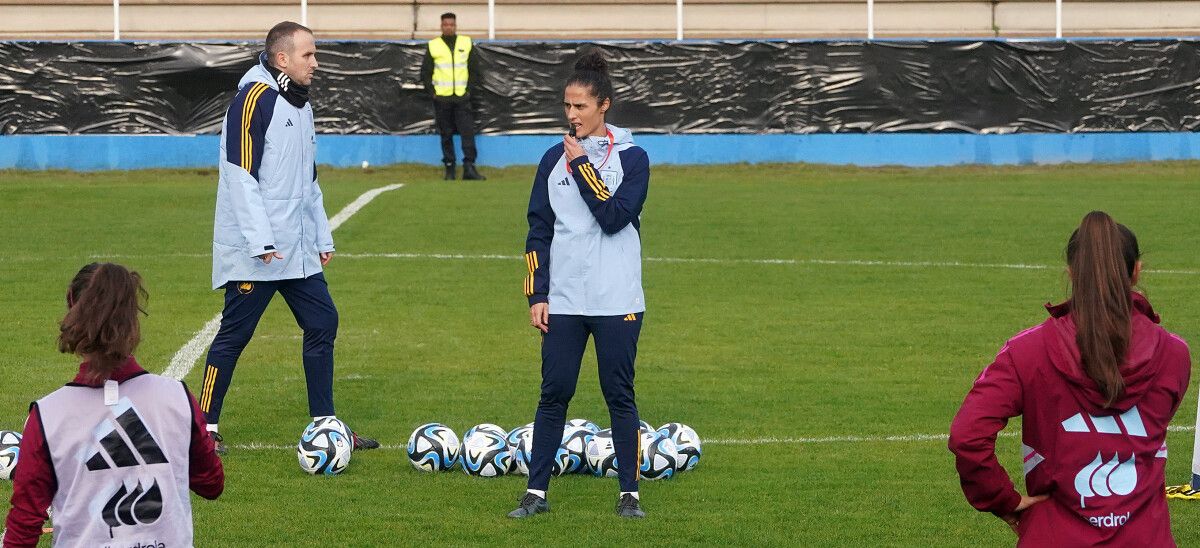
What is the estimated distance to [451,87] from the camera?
2312cm

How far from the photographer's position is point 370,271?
49.0 feet

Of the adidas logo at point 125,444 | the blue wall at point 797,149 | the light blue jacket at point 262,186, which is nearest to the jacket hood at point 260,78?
the light blue jacket at point 262,186

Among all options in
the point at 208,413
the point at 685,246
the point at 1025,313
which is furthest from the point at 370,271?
the point at 208,413

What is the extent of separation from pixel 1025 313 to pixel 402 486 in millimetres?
6781

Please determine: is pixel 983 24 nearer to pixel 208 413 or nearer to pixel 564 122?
pixel 564 122

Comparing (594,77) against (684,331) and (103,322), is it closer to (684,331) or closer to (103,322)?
(103,322)

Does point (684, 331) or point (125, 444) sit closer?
point (125, 444)

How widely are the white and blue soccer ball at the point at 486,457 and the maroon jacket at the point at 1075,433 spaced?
3.67 metres

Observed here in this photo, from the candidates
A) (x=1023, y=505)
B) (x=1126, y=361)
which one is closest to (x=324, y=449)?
(x=1023, y=505)

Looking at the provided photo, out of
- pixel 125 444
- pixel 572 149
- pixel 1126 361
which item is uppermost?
pixel 572 149

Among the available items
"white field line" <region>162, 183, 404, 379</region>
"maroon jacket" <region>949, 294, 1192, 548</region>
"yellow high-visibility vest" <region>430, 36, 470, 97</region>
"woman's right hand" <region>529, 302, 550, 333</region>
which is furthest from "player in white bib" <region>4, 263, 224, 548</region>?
"yellow high-visibility vest" <region>430, 36, 470, 97</region>

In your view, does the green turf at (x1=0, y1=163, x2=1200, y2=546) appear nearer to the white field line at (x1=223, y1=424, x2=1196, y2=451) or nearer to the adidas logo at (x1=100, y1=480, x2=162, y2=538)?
the white field line at (x1=223, y1=424, x2=1196, y2=451)

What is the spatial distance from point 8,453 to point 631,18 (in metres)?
21.6

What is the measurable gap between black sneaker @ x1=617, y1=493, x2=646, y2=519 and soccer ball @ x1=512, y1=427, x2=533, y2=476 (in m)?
0.73
